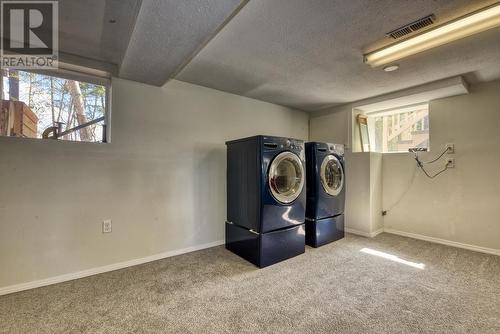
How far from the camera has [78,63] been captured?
2.14 metres

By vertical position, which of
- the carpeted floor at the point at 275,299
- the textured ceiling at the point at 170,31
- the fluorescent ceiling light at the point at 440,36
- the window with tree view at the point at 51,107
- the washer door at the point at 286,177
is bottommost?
the carpeted floor at the point at 275,299

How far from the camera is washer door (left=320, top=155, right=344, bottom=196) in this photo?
296cm

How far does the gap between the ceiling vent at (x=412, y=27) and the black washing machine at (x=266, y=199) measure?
127 centimetres

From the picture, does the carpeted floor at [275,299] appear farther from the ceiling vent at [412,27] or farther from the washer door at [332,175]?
the ceiling vent at [412,27]

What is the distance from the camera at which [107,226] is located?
225 centimetres

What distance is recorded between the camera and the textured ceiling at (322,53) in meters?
1.50

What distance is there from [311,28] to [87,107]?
222 centimetres

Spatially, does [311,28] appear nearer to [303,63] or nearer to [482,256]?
[303,63]

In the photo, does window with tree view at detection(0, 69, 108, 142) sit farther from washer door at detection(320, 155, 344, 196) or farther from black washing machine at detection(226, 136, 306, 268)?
washer door at detection(320, 155, 344, 196)

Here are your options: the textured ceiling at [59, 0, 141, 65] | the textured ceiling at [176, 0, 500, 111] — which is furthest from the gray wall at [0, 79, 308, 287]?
the textured ceiling at [176, 0, 500, 111]

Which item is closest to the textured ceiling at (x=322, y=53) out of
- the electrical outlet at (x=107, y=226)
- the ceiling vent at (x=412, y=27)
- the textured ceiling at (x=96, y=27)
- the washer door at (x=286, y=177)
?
the ceiling vent at (x=412, y=27)

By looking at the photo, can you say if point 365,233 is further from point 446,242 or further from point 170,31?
point 170,31

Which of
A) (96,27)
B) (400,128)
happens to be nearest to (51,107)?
(96,27)

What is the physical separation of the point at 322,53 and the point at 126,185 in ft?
7.56
